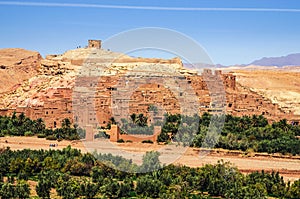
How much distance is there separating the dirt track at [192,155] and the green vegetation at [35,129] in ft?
2.75

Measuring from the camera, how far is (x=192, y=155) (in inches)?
936

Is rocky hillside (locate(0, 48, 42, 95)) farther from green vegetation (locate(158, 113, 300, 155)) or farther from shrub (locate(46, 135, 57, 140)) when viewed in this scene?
green vegetation (locate(158, 113, 300, 155))

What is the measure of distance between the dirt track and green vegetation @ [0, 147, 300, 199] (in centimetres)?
243

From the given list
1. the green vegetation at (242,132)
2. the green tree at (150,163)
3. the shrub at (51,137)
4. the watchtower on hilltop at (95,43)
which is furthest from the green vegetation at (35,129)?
the watchtower on hilltop at (95,43)

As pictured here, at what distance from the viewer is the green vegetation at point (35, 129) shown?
89.1 ft

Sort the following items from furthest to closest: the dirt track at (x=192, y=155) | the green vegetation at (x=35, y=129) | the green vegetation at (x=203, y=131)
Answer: the green vegetation at (x=35, y=129)
the green vegetation at (x=203, y=131)
the dirt track at (x=192, y=155)

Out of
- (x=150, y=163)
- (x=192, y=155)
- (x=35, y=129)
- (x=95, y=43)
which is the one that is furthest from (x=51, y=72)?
(x=150, y=163)

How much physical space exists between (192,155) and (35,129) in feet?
31.5

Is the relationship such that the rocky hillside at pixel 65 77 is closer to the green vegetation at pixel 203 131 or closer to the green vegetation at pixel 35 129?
the green vegetation at pixel 35 129

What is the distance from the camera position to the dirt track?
21.7 m

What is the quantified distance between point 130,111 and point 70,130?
4.22 m

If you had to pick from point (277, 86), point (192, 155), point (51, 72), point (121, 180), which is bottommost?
point (121, 180)

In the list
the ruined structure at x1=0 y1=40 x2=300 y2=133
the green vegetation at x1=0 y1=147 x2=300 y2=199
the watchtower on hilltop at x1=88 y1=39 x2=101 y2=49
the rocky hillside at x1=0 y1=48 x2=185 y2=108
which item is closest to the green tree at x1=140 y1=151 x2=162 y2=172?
the green vegetation at x1=0 y1=147 x2=300 y2=199

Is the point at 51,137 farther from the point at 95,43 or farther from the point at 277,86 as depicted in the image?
the point at 277,86
